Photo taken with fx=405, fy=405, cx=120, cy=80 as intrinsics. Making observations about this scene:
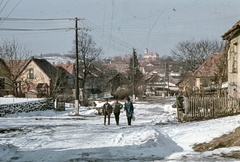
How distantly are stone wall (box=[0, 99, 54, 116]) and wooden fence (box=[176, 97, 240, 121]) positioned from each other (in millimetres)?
16992

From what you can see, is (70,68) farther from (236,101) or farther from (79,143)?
(79,143)

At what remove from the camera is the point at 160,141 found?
14.2 m

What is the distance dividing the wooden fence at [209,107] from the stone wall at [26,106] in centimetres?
1699

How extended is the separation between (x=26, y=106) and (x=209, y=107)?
2025 cm

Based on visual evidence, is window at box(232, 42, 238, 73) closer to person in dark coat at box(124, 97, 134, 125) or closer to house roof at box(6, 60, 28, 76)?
person in dark coat at box(124, 97, 134, 125)

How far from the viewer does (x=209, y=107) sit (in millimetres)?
25375

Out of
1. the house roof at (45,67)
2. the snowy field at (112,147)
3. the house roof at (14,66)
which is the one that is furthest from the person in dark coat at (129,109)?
the house roof at (45,67)

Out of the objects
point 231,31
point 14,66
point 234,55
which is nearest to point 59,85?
point 14,66

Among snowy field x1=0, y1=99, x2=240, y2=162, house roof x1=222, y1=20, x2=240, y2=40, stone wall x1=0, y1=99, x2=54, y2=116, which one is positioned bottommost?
snowy field x1=0, y1=99, x2=240, y2=162

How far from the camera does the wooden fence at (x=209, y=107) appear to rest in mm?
25109

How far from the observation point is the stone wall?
116ft

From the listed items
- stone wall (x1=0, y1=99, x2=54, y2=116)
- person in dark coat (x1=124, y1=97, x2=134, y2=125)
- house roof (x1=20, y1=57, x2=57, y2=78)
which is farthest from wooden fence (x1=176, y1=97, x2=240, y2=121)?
house roof (x1=20, y1=57, x2=57, y2=78)

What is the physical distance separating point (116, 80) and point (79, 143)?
251 feet

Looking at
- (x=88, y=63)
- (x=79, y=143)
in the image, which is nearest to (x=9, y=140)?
(x=79, y=143)
